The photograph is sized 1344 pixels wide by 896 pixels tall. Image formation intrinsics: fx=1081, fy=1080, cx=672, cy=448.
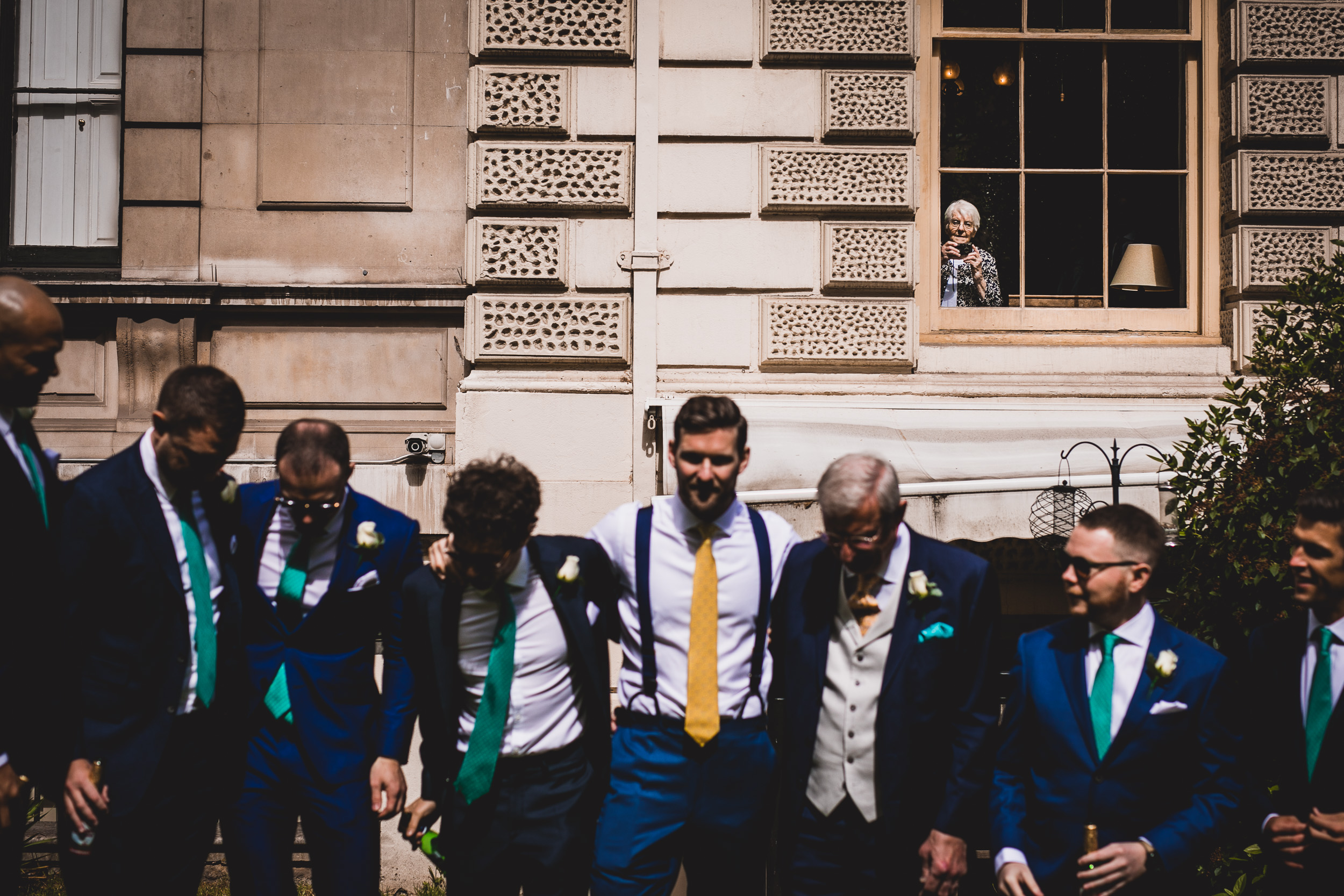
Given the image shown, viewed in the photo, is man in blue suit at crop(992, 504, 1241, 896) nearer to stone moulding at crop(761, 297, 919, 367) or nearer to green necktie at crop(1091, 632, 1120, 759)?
green necktie at crop(1091, 632, 1120, 759)

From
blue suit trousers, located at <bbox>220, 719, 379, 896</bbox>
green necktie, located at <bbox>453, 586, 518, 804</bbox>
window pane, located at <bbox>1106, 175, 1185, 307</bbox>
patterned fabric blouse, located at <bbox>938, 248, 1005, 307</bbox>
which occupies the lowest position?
blue suit trousers, located at <bbox>220, 719, 379, 896</bbox>

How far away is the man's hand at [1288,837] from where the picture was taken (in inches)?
127

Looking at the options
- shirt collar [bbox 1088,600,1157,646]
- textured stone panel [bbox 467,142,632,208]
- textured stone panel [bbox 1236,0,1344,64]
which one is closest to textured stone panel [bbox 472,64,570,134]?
textured stone panel [bbox 467,142,632,208]

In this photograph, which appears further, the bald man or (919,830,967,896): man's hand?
(919,830,967,896): man's hand

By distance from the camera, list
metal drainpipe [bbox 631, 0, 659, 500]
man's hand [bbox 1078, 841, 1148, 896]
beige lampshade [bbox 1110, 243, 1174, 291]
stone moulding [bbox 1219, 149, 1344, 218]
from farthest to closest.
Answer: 1. beige lampshade [bbox 1110, 243, 1174, 291]
2. stone moulding [bbox 1219, 149, 1344, 218]
3. metal drainpipe [bbox 631, 0, 659, 500]
4. man's hand [bbox 1078, 841, 1148, 896]

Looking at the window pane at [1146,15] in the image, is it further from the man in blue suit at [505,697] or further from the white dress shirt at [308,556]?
the white dress shirt at [308,556]

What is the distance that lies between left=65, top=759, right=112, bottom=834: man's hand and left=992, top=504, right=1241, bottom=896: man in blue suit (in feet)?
9.25

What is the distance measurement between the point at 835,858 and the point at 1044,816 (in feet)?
2.16

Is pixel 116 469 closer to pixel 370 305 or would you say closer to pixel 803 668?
pixel 803 668

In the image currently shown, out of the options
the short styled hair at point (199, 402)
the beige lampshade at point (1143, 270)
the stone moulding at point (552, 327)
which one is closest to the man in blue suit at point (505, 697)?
the short styled hair at point (199, 402)

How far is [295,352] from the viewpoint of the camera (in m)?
7.64

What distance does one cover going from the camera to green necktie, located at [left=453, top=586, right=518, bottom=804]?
3.46 metres

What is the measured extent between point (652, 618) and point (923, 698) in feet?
2.99

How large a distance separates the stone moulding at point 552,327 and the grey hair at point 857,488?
402 cm
